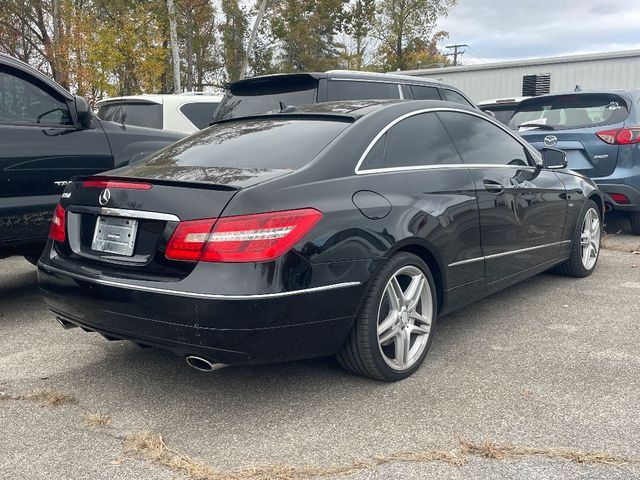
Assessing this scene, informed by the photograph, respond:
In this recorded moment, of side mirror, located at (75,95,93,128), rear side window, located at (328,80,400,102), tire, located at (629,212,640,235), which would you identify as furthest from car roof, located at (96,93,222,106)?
tire, located at (629,212,640,235)

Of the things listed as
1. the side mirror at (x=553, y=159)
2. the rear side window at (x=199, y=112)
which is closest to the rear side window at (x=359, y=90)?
the side mirror at (x=553, y=159)

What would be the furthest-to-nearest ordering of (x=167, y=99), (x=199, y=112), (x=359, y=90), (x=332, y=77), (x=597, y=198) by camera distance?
(x=199, y=112) → (x=167, y=99) → (x=359, y=90) → (x=332, y=77) → (x=597, y=198)

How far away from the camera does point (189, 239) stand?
2850mm

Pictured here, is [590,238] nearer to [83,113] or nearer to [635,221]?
[635,221]

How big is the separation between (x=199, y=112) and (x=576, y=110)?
448cm

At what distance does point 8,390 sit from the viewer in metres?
3.38

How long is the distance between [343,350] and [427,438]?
2.18ft

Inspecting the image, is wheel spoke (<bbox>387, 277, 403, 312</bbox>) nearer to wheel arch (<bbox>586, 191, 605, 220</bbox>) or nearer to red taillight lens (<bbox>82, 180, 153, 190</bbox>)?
red taillight lens (<bbox>82, 180, 153, 190</bbox>)

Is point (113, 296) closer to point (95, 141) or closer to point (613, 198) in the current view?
point (95, 141)

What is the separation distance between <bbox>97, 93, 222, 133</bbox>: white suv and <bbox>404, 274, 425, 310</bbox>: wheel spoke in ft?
16.4

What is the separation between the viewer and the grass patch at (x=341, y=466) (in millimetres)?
2516

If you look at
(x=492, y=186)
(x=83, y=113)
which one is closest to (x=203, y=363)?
(x=492, y=186)

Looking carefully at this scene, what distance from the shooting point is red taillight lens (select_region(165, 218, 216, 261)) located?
9.29 feet

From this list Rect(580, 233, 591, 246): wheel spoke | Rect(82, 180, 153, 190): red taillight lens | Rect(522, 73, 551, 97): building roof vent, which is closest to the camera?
Rect(82, 180, 153, 190): red taillight lens
